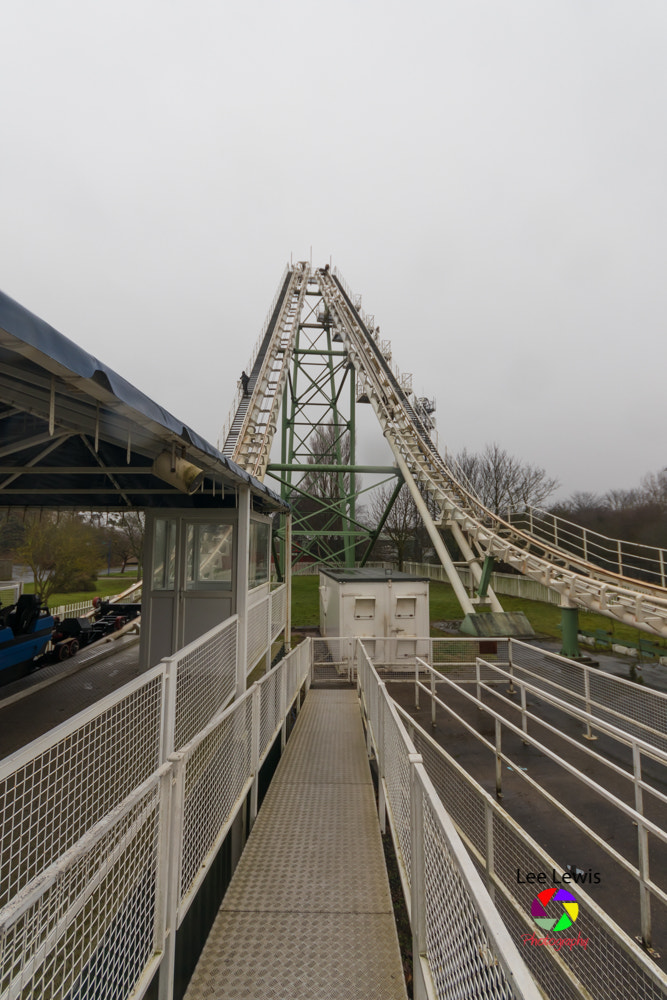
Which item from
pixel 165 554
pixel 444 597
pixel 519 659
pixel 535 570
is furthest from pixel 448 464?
pixel 165 554

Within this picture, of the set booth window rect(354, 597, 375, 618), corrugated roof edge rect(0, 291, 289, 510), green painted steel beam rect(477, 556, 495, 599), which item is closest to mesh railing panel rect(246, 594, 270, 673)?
booth window rect(354, 597, 375, 618)

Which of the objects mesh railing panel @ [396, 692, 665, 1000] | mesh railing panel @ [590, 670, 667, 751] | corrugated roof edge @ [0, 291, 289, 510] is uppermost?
corrugated roof edge @ [0, 291, 289, 510]

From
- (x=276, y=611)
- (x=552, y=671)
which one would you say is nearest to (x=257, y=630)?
(x=276, y=611)

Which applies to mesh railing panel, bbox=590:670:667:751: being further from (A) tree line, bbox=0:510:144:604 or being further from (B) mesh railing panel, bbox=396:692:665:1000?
(A) tree line, bbox=0:510:144:604

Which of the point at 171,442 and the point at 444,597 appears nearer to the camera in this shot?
the point at 171,442

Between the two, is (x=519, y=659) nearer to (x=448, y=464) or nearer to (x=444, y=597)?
(x=448, y=464)

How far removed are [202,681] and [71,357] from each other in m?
2.83

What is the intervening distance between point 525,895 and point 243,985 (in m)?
2.09

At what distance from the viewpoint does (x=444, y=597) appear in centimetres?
2397

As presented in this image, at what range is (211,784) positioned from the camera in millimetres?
2930

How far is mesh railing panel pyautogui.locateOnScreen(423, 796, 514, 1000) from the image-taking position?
4.49 feet

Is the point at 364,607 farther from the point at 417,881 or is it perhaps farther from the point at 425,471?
the point at 417,881

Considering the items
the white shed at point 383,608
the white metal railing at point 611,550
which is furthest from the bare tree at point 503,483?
the white shed at point 383,608

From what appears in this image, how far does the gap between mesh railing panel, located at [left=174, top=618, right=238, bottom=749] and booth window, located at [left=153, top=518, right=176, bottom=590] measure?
1.71 metres
